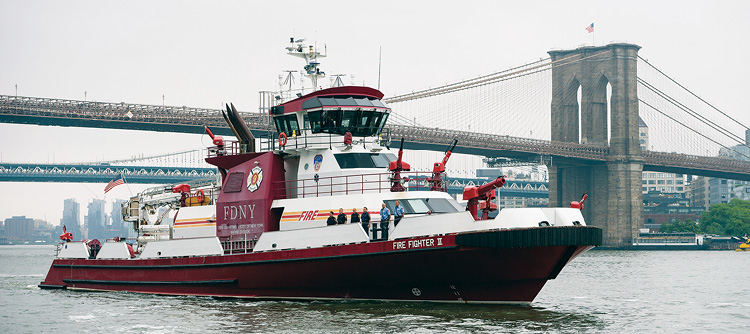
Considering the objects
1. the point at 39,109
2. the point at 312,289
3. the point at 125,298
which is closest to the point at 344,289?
the point at 312,289

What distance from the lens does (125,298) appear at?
96.7 feet

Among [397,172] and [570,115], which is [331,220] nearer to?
[397,172]

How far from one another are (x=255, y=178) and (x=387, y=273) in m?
5.95

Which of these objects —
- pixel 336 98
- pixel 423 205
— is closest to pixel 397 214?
pixel 423 205

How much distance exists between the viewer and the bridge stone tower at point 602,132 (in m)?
96.8

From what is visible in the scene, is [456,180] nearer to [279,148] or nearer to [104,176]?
[104,176]

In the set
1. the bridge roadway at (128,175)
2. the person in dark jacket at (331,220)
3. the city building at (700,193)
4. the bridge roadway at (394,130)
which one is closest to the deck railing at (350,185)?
the person in dark jacket at (331,220)

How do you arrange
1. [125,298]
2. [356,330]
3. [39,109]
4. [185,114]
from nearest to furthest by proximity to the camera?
[356,330] → [125,298] → [39,109] → [185,114]

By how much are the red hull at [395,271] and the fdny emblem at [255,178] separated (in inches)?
92.2

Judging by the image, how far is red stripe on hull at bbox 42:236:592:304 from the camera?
2419 centimetres

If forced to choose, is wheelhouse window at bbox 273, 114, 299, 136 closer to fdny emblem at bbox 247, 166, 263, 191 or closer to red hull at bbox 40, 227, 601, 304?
fdny emblem at bbox 247, 166, 263, 191

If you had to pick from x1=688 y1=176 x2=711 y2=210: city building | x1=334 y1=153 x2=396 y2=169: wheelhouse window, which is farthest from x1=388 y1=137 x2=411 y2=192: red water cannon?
x1=688 y1=176 x2=711 y2=210: city building

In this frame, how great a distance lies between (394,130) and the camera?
92.4 m

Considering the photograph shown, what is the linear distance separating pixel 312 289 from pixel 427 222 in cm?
403
